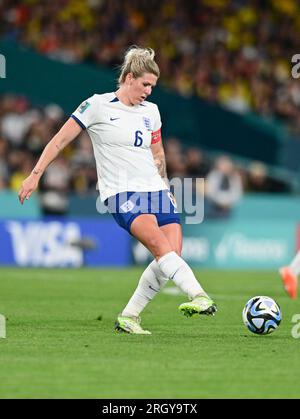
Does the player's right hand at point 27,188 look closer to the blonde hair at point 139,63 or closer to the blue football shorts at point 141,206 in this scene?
the blue football shorts at point 141,206

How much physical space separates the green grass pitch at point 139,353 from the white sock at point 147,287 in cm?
29

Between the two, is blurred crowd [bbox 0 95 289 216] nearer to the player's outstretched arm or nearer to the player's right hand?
the player's outstretched arm

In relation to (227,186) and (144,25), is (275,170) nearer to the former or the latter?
(227,186)

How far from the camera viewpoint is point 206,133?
877 inches

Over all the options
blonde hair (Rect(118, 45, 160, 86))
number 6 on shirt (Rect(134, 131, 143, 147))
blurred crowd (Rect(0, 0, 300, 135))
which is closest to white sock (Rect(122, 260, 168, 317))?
number 6 on shirt (Rect(134, 131, 143, 147))

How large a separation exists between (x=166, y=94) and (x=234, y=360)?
45.7 feet

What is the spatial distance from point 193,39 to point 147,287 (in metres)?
16.7

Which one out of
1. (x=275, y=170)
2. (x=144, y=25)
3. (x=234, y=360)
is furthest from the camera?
(x=144, y=25)

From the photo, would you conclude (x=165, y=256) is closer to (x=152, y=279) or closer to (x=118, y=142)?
(x=152, y=279)

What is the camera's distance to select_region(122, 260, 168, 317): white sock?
9695 millimetres

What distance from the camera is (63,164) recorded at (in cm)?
2166

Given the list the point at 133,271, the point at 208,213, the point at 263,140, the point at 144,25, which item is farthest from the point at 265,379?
the point at 144,25

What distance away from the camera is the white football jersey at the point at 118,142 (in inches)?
377

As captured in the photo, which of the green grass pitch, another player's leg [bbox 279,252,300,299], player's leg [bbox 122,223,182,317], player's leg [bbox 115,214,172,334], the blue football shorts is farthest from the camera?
another player's leg [bbox 279,252,300,299]
